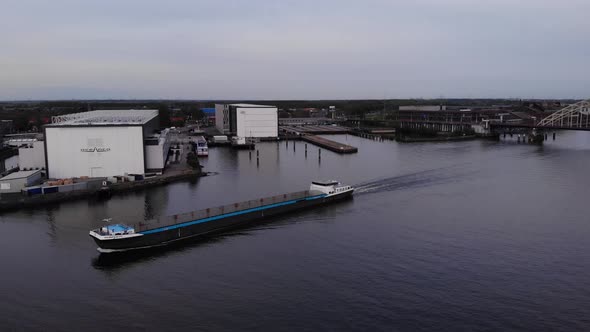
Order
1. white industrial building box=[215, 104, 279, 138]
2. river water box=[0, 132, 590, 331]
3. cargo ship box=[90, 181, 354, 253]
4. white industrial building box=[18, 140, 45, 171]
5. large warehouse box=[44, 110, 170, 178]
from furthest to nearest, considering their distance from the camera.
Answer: white industrial building box=[215, 104, 279, 138] → white industrial building box=[18, 140, 45, 171] → large warehouse box=[44, 110, 170, 178] → cargo ship box=[90, 181, 354, 253] → river water box=[0, 132, 590, 331]

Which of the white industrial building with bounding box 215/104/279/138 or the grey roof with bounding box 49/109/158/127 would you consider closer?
the grey roof with bounding box 49/109/158/127

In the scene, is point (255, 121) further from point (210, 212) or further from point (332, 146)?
point (210, 212)

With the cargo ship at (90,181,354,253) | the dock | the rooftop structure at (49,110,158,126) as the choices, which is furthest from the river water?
the dock

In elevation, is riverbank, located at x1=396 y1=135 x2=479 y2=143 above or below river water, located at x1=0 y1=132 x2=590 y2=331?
above

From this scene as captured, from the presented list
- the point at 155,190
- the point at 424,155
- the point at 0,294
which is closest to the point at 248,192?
the point at 155,190

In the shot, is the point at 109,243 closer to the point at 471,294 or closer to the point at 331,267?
the point at 331,267

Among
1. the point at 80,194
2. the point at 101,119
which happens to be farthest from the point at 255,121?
the point at 80,194

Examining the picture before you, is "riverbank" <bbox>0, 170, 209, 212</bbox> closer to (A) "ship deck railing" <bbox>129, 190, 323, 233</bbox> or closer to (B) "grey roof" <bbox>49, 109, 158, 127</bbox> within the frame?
(B) "grey roof" <bbox>49, 109, 158, 127</bbox>
